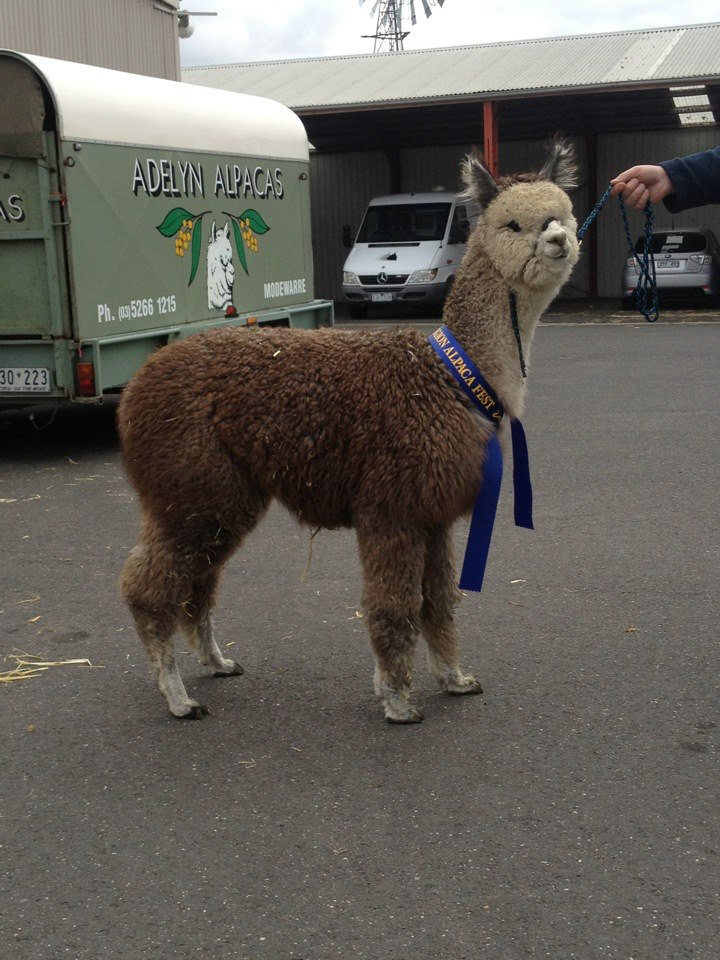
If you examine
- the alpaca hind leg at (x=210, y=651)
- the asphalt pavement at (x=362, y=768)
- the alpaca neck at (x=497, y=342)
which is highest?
the alpaca neck at (x=497, y=342)

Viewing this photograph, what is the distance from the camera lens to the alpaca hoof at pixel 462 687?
4.29m

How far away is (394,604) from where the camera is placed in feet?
12.9

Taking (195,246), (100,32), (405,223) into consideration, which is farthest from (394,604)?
(405,223)

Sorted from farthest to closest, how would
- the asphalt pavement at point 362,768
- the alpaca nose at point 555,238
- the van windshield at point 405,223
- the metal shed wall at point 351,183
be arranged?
the metal shed wall at point 351,183, the van windshield at point 405,223, the alpaca nose at point 555,238, the asphalt pavement at point 362,768

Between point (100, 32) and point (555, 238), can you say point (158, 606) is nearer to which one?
point (555, 238)

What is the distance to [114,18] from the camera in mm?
17719

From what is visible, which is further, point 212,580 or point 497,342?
point 212,580

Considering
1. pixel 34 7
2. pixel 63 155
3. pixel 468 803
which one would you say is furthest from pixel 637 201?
pixel 34 7

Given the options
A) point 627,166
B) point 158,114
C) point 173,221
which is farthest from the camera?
point 627,166

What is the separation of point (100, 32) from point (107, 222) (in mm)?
10256

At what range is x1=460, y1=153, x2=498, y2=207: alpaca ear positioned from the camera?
389 cm

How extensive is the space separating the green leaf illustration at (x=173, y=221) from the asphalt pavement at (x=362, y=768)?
345cm

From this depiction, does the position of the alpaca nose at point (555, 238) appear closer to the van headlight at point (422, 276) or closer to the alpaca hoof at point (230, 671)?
the alpaca hoof at point (230, 671)

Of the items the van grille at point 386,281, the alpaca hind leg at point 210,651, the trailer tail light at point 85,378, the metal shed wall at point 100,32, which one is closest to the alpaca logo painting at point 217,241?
the trailer tail light at point 85,378
